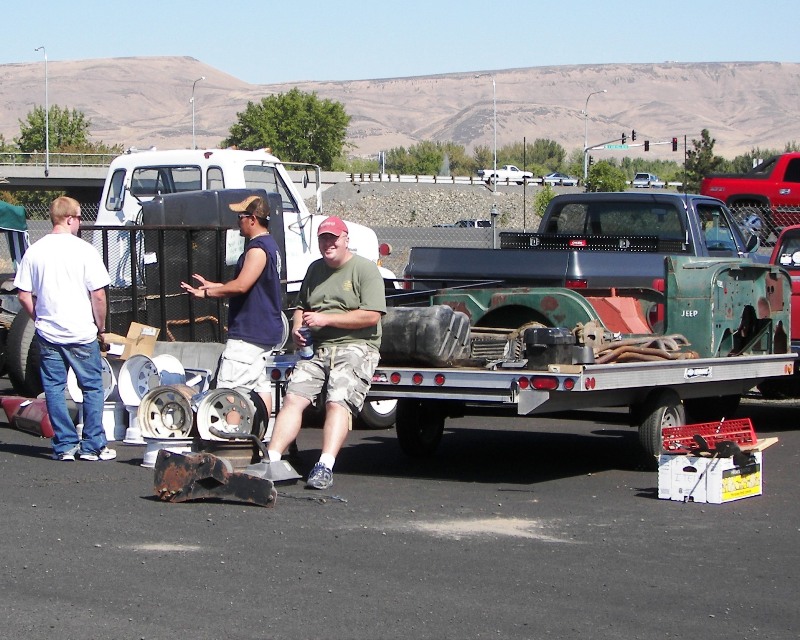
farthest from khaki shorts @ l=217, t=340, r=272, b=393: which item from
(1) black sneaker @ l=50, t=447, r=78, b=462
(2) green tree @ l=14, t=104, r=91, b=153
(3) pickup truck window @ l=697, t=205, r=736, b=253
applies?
(2) green tree @ l=14, t=104, r=91, b=153

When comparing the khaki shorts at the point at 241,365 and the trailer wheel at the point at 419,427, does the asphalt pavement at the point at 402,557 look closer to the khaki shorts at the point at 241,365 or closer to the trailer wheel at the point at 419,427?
the trailer wheel at the point at 419,427

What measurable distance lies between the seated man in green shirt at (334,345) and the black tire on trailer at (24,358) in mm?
4784

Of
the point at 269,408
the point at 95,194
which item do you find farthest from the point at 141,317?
the point at 95,194

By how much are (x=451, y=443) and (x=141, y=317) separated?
11.9ft

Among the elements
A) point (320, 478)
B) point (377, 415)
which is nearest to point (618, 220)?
point (377, 415)

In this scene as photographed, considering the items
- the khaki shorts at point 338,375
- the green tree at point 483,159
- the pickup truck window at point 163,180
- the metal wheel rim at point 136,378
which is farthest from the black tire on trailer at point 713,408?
the green tree at point 483,159

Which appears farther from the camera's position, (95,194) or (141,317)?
(95,194)

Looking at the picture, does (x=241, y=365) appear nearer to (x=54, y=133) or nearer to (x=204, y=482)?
(x=204, y=482)

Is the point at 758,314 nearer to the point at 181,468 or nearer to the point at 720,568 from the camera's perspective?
the point at 720,568

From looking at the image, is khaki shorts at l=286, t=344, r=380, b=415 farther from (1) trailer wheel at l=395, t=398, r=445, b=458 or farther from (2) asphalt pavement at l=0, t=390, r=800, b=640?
(1) trailer wheel at l=395, t=398, r=445, b=458

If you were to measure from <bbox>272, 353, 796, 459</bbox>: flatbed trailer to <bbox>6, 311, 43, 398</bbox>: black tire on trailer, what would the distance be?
12.8ft

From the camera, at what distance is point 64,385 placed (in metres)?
9.52

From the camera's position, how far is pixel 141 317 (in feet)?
41.1

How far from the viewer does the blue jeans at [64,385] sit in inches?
370
